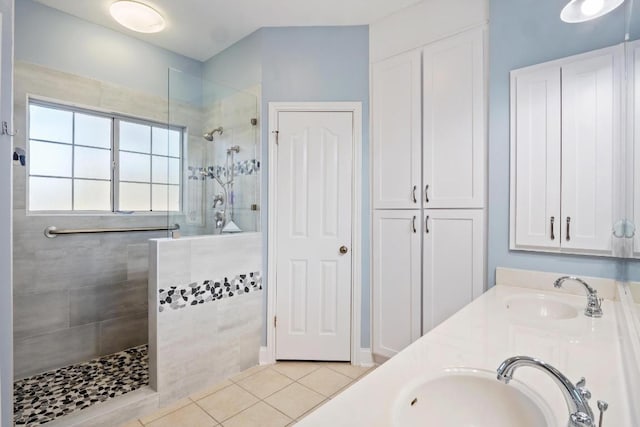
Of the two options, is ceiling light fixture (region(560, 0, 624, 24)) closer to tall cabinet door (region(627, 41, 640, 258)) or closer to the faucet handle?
tall cabinet door (region(627, 41, 640, 258))

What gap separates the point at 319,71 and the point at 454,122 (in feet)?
3.73

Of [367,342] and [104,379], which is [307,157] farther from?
[104,379]

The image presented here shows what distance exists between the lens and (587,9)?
3.95 ft

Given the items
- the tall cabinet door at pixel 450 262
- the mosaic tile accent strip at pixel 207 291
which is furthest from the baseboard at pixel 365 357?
the mosaic tile accent strip at pixel 207 291

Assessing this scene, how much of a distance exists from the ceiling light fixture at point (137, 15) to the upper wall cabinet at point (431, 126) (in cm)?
164

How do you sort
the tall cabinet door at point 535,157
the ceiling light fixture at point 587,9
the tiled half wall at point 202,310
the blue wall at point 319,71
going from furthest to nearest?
1. the blue wall at point 319,71
2. the tiled half wall at point 202,310
3. the tall cabinet door at point 535,157
4. the ceiling light fixture at point 587,9

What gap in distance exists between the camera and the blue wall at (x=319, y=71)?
2486 millimetres

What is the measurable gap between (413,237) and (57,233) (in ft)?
8.43

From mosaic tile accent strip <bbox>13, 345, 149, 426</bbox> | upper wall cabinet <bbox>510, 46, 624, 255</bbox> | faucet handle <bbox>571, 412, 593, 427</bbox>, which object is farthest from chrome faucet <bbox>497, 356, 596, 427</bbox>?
mosaic tile accent strip <bbox>13, 345, 149, 426</bbox>

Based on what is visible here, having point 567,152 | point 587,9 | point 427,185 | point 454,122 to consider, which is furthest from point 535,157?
point 587,9

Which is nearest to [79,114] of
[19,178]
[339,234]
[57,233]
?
[19,178]

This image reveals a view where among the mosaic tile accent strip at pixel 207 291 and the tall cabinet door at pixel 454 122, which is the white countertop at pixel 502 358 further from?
the mosaic tile accent strip at pixel 207 291

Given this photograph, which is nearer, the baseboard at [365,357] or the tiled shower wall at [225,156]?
the tiled shower wall at [225,156]

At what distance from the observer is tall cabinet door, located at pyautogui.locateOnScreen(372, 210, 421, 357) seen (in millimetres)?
2258
